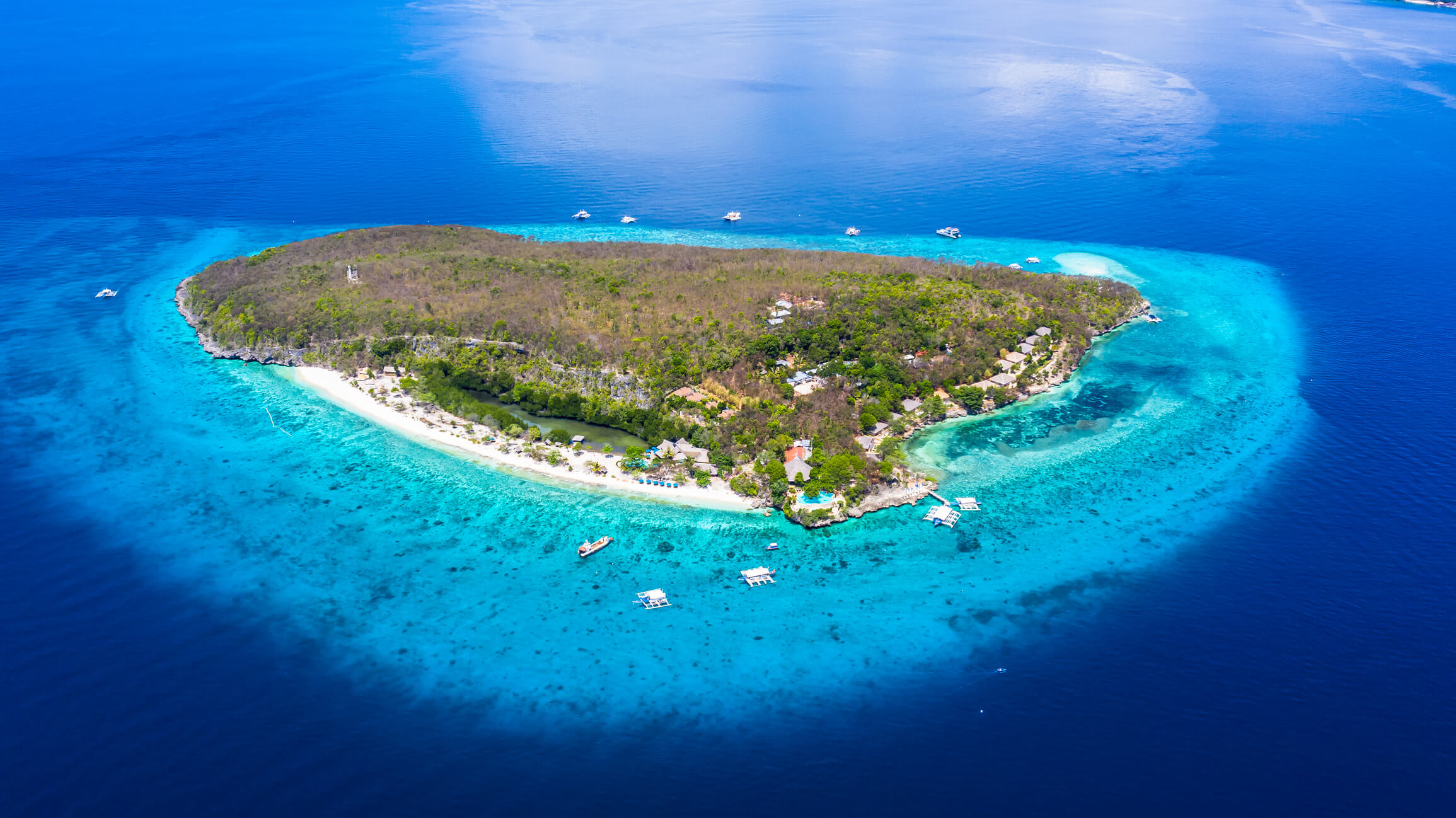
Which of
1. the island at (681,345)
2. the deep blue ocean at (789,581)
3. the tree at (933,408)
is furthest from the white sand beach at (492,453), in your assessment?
the tree at (933,408)

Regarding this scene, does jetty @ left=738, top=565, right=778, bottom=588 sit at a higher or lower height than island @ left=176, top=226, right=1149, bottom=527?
lower

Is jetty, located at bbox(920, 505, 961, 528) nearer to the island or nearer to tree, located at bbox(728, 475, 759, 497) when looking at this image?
the island

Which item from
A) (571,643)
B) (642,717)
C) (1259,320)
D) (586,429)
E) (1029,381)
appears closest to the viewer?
(642,717)

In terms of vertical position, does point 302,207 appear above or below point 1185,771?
above

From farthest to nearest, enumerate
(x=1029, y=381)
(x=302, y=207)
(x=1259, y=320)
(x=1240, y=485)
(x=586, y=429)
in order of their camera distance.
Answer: (x=302, y=207)
(x=1259, y=320)
(x=1029, y=381)
(x=586, y=429)
(x=1240, y=485)

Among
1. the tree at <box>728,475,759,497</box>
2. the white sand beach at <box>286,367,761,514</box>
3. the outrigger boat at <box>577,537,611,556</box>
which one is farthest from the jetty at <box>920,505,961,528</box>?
the outrigger boat at <box>577,537,611,556</box>

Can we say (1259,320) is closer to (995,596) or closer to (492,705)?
(995,596)

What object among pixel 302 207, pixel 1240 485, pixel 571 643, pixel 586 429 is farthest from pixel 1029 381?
pixel 302 207
